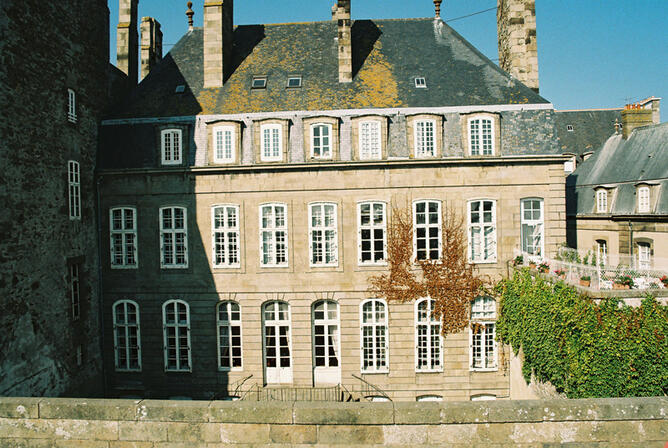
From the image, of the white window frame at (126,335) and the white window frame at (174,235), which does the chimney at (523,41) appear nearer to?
the white window frame at (174,235)

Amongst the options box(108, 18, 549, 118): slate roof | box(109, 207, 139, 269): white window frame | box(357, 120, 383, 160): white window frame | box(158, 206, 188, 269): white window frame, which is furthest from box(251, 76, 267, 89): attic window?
box(109, 207, 139, 269): white window frame

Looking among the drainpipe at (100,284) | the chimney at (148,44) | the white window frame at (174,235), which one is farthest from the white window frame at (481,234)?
the chimney at (148,44)

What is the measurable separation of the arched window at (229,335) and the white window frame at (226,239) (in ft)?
5.82

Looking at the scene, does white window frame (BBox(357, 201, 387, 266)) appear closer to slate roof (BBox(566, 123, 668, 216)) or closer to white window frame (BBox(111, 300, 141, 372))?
white window frame (BBox(111, 300, 141, 372))

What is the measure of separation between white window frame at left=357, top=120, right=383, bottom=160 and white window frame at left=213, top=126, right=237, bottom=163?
5.28m

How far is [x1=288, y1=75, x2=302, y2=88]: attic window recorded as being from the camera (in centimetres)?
1933

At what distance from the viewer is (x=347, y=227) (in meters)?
17.7

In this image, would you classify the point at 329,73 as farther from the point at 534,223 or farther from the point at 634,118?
the point at 634,118

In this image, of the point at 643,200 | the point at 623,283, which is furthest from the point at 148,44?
the point at 643,200

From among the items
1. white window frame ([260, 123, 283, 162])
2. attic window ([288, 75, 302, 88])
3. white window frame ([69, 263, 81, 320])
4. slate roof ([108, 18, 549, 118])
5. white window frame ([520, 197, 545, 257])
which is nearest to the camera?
white window frame ([69, 263, 81, 320])

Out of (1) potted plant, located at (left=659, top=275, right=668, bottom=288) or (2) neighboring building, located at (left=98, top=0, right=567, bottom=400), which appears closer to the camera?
(1) potted plant, located at (left=659, top=275, right=668, bottom=288)

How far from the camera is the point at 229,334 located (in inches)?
711

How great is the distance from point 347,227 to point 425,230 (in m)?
3.19

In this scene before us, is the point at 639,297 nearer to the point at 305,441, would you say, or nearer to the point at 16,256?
the point at 305,441
